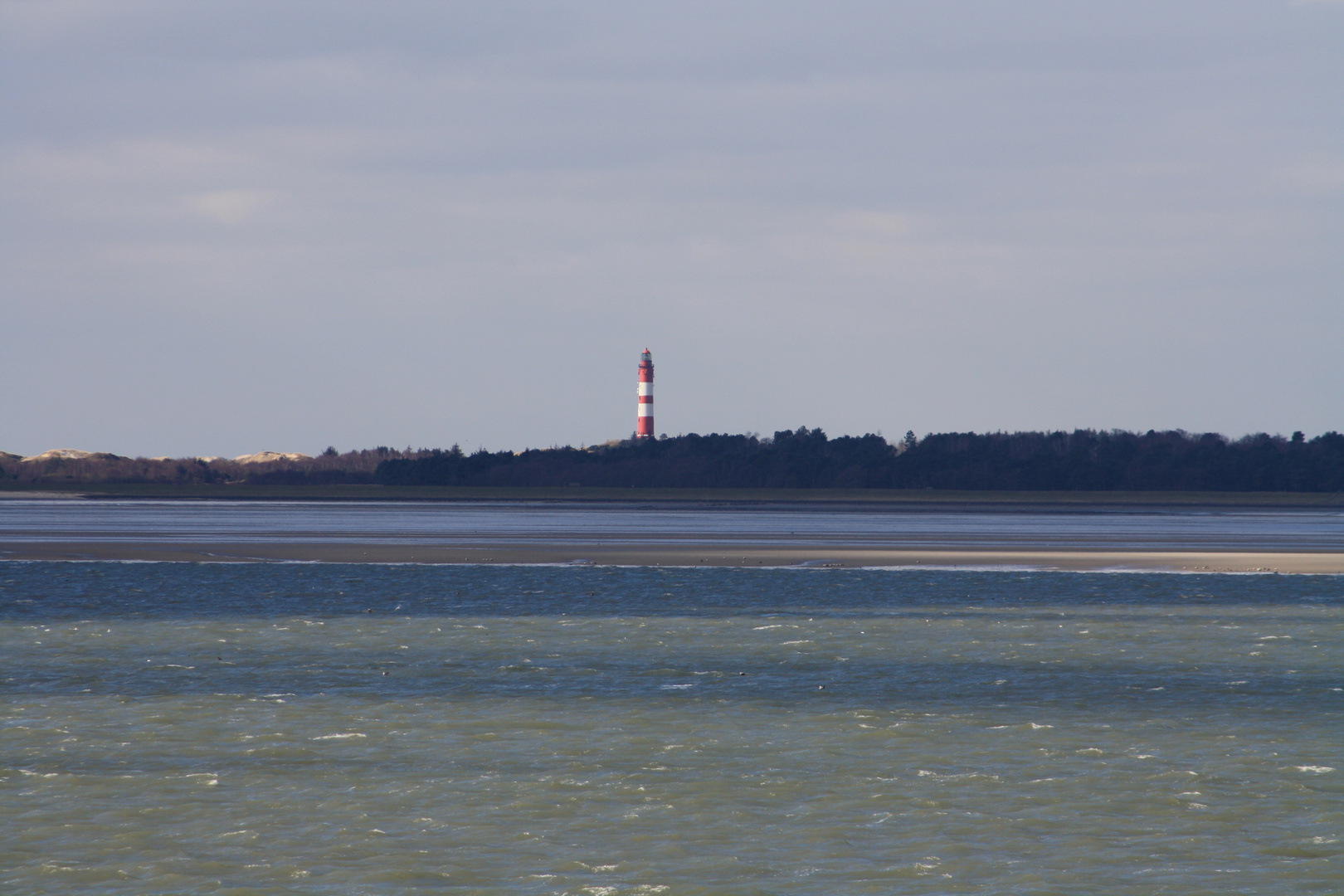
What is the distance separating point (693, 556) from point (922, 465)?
93461 millimetres

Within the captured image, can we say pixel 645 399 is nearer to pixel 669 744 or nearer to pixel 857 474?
pixel 857 474

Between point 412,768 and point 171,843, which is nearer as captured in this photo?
point 171,843

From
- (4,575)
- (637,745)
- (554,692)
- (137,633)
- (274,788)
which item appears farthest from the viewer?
(4,575)

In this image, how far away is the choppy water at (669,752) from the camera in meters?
10.8

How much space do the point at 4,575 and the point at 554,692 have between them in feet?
84.5

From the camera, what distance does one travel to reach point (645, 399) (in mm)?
150875

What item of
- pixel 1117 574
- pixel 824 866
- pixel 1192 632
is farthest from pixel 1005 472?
pixel 824 866

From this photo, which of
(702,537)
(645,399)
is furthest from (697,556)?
(645,399)

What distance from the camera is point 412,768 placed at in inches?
563

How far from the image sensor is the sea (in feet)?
35.6

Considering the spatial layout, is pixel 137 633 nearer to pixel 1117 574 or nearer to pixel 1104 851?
pixel 1104 851

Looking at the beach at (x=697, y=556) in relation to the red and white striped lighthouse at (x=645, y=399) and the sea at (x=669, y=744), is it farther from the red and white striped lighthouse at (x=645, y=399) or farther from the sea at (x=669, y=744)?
the red and white striped lighthouse at (x=645, y=399)

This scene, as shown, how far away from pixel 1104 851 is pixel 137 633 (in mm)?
20436

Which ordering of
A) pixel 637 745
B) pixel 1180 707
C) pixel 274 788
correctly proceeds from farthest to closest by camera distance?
pixel 1180 707 → pixel 637 745 → pixel 274 788
